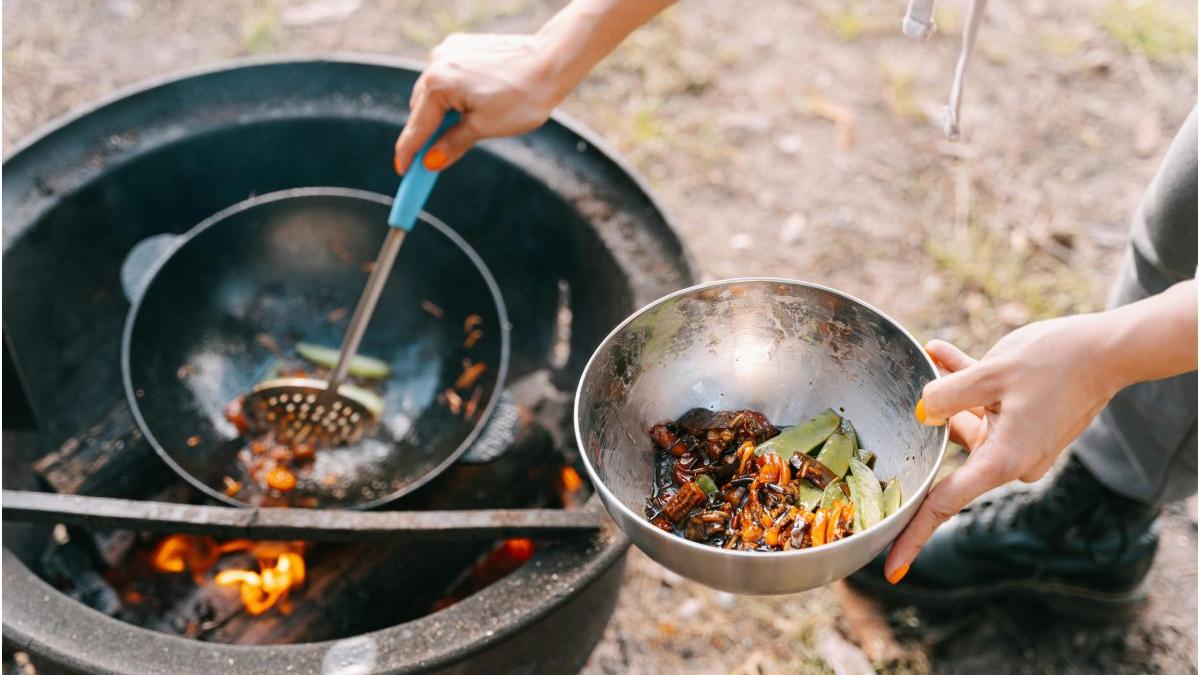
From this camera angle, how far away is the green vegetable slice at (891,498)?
1.62m

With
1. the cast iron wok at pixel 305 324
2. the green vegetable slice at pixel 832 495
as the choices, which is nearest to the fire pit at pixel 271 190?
the cast iron wok at pixel 305 324

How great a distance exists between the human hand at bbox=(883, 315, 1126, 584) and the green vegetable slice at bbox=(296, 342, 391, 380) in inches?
63.0

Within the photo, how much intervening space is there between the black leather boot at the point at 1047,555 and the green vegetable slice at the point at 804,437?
1.25 metres

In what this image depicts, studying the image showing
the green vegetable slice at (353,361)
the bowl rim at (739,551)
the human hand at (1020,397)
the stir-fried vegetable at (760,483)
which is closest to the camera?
the bowl rim at (739,551)

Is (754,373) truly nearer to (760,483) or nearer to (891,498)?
(760,483)

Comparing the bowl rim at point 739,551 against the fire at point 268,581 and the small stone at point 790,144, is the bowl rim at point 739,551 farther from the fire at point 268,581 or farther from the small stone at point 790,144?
the small stone at point 790,144

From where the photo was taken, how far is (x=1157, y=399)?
8.00ft

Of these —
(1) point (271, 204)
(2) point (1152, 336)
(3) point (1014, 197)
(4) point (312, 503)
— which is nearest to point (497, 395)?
(4) point (312, 503)

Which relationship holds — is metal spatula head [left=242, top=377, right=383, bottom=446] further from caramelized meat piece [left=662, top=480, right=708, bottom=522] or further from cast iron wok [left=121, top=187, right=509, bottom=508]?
caramelized meat piece [left=662, top=480, right=708, bottom=522]

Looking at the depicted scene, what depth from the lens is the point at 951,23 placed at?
4.48 meters

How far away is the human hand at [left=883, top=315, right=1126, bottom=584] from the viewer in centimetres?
152

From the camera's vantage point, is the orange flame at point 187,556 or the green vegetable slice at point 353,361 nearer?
the orange flame at point 187,556

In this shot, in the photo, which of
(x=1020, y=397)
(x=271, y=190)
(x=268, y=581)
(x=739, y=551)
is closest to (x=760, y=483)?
(x=739, y=551)

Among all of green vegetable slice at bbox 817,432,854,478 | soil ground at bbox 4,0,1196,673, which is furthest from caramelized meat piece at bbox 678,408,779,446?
soil ground at bbox 4,0,1196,673
